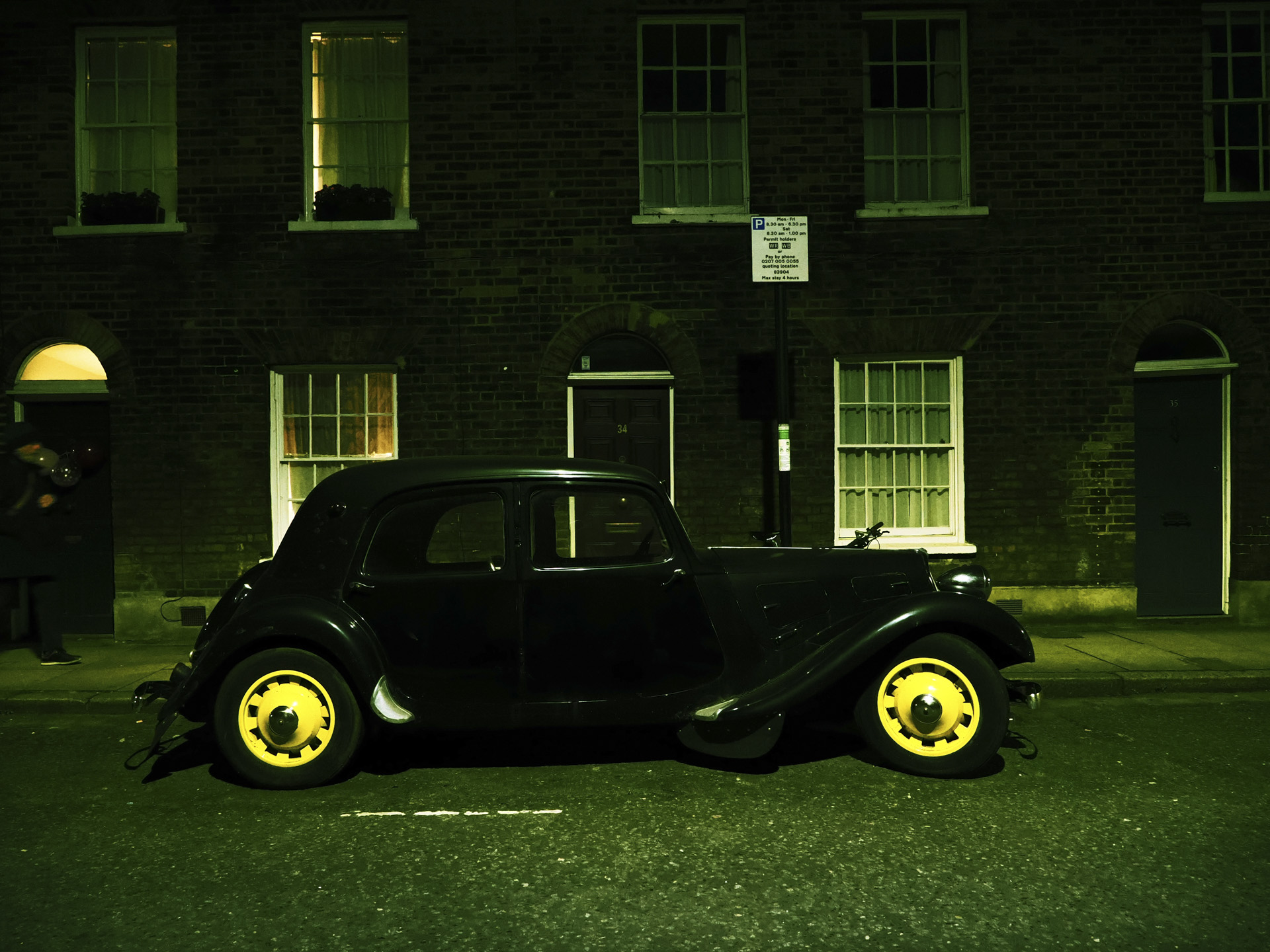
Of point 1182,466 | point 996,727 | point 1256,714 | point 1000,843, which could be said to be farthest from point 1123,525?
point 1000,843

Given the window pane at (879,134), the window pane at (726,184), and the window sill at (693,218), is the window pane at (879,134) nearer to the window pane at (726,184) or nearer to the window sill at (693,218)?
the window pane at (726,184)

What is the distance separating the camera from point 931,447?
9.81 metres

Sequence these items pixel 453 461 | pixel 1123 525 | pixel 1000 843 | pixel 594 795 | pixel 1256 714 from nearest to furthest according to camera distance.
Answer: pixel 1000 843 → pixel 594 795 → pixel 453 461 → pixel 1256 714 → pixel 1123 525

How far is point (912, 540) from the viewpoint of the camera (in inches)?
384

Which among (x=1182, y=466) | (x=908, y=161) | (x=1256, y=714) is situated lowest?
(x=1256, y=714)

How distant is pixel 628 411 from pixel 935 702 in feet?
17.6

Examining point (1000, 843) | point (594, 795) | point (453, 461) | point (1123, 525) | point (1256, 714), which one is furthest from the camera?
point (1123, 525)

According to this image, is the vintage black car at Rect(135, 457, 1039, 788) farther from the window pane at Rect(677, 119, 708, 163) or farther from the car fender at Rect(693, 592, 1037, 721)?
the window pane at Rect(677, 119, 708, 163)

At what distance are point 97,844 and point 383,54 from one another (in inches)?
320

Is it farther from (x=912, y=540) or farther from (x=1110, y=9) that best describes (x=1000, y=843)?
(x=1110, y=9)

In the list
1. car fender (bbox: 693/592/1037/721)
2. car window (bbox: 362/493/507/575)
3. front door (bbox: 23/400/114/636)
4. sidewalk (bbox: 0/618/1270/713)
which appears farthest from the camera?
front door (bbox: 23/400/114/636)

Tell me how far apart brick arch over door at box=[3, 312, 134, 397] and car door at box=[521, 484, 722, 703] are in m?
6.55

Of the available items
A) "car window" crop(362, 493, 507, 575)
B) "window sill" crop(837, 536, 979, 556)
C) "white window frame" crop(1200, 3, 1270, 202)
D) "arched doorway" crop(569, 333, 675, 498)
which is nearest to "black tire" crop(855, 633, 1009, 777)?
"car window" crop(362, 493, 507, 575)

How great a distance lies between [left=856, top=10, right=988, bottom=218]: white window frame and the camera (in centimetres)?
977
